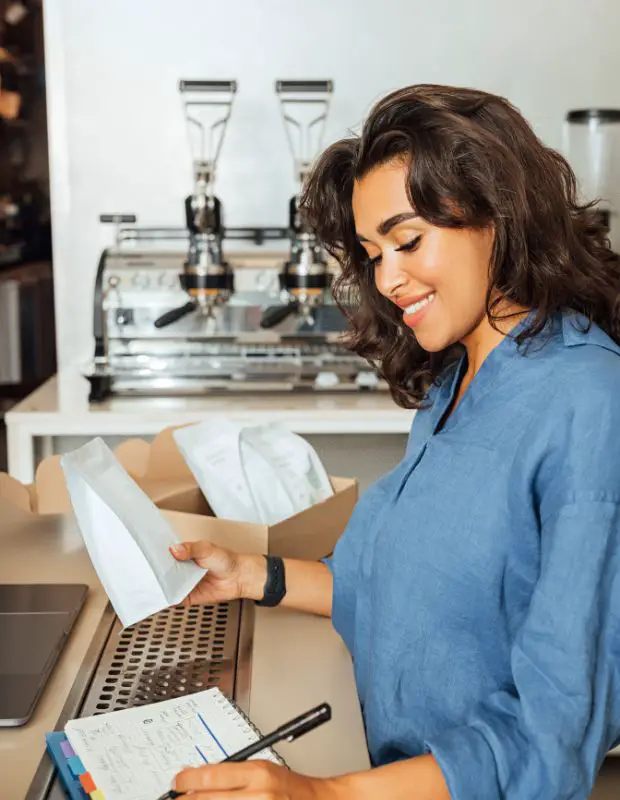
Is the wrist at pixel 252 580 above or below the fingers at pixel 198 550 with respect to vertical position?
below

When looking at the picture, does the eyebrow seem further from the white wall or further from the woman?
the white wall

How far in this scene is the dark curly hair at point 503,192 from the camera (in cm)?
90

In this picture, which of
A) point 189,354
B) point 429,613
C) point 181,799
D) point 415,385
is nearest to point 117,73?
point 189,354

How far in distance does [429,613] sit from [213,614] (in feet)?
1.18

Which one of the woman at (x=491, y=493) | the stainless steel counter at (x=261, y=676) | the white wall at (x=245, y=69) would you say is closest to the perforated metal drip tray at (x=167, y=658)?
the stainless steel counter at (x=261, y=676)

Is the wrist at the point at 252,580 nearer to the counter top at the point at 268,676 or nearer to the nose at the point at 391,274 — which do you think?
the counter top at the point at 268,676

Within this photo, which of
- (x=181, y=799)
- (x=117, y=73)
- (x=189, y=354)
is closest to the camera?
(x=181, y=799)

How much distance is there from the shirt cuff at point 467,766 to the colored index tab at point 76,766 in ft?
0.94

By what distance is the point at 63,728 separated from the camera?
890 mm

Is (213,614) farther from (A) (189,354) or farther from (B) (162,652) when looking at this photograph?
(A) (189,354)

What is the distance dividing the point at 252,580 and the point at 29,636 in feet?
0.86

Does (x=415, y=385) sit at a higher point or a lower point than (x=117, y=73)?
lower

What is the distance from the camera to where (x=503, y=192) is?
903 mm

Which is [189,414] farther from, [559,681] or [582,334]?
[559,681]
